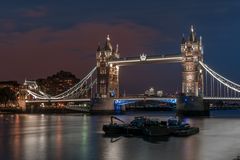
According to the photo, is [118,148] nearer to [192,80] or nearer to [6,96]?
[192,80]

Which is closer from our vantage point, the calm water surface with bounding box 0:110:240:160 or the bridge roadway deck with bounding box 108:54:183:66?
the calm water surface with bounding box 0:110:240:160

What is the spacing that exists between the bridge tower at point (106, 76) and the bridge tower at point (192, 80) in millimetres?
16647

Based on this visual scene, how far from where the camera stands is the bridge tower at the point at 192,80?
8562 centimetres

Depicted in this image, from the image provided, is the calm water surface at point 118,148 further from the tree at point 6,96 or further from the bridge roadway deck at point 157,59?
the tree at point 6,96

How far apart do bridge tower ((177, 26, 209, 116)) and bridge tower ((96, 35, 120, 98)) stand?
54.6 feet

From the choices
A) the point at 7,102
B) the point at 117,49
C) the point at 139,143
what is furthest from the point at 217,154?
the point at 7,102

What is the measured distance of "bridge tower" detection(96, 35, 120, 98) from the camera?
10342 centimetres

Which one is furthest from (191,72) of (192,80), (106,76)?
(106,76)

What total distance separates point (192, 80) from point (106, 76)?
2032 cm

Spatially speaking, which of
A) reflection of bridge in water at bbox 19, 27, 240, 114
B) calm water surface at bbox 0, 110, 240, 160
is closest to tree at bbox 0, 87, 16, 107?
reflection of bridge in water at bbox 19, 27, 240, 114

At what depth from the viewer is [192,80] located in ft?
292

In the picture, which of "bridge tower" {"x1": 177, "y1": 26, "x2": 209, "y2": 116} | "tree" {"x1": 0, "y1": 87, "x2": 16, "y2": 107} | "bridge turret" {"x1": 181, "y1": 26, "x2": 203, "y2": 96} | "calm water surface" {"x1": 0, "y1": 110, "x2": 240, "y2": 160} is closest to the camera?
"calm water surface" {"x1": 0, "y1": 110, "x2": 240, "y2": 160}

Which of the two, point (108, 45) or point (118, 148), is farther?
point (108, 45)

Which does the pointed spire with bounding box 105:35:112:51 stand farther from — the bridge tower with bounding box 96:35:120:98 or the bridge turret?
the bridge turret
